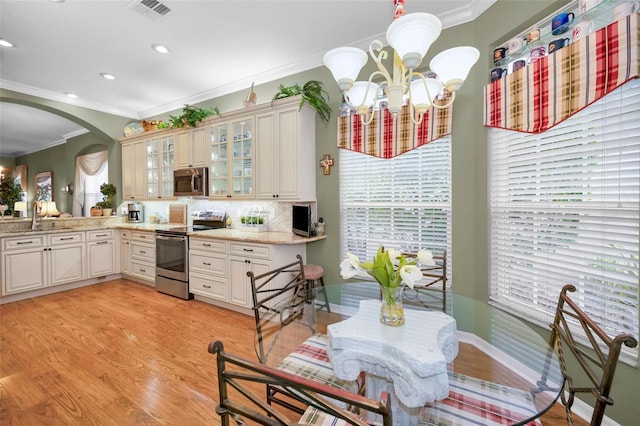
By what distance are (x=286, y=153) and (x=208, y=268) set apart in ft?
5.91

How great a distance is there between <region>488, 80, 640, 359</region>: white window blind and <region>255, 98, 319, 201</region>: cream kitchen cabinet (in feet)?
6.22

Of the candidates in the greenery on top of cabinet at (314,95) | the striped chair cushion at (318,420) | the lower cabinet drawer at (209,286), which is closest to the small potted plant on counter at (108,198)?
the lower cabinet drawer at (209,286)

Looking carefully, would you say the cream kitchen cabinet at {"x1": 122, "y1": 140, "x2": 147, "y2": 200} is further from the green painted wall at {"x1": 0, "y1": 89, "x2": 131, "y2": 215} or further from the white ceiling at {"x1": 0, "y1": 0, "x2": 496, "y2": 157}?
the white ceiling at {"x1": 0, "y1": 0, "x2": 496, "y2": 157}

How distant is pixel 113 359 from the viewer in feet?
7.82

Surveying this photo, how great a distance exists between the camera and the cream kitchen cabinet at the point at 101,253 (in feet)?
14.6

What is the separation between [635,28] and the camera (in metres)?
1.46

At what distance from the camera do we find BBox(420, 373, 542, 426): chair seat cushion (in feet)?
3.49

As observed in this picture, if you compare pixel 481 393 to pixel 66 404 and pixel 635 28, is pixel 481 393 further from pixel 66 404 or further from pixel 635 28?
pixel 66 404

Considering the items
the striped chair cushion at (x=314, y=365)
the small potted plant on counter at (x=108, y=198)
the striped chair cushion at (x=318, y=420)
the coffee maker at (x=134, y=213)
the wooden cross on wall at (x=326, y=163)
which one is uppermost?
the wooden cross on wall at (x=326, y=163)

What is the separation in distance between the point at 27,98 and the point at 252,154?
3783 mm

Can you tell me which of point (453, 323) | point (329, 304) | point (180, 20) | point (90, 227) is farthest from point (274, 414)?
point (90, 227)

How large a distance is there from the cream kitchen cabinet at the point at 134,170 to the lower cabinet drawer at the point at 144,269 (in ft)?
4.05

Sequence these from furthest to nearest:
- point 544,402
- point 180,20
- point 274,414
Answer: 1. point 180,20
2. point 544,402
3. point 274,414

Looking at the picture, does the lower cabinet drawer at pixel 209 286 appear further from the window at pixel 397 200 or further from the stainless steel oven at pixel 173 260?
the window at pixel 397 200
